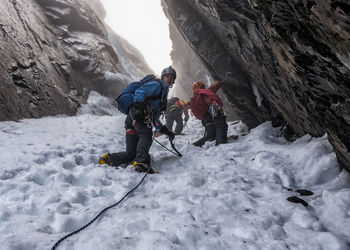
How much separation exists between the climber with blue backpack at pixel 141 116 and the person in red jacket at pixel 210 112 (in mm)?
2876

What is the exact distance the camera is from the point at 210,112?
372 inches

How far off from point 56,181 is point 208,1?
6.84 metres

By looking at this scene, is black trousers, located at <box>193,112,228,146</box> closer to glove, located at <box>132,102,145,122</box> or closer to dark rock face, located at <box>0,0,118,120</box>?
glove, located at <box>132,102,145,122</box>

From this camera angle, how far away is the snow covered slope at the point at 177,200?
2.60 m

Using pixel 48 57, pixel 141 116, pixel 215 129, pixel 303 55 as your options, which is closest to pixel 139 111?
pixel 141 116

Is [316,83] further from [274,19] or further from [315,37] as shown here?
[274,19]

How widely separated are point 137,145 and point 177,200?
8.55 feet

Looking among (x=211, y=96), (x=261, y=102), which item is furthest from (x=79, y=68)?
(x=261, y=102)

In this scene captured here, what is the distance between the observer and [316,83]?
327 cm

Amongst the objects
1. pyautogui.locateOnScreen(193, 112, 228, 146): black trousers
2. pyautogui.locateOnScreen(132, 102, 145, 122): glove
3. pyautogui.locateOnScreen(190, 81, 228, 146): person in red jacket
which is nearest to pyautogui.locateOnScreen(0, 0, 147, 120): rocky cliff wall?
pyautogui.locateOnScreen(132, 102, 145, 122): glove

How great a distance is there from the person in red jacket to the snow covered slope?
2.73m

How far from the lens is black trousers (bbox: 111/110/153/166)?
5562mm

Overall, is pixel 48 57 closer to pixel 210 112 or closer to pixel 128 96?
pixel 128 96

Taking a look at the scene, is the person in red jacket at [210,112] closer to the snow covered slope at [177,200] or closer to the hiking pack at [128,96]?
the snow covered slope at [177,200]
